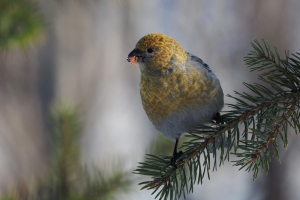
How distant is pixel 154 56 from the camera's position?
1.81 metres

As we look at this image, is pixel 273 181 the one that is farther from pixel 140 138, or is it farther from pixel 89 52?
pixel 89 52

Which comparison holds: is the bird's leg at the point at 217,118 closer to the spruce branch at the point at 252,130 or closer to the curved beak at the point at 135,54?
the spruce branch at the point at 252,130

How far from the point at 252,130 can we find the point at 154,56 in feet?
2.36

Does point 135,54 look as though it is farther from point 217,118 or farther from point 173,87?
point 217,118

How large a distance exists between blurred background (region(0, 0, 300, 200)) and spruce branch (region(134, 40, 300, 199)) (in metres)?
2.64

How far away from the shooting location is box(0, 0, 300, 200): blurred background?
486 cm

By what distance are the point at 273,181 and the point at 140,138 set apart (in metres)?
2.15

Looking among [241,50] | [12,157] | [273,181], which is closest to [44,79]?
[12,157]

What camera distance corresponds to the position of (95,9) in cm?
632

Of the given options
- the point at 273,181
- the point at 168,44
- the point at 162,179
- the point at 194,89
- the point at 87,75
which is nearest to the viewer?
the point at 162,179

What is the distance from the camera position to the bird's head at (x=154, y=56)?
1792mm

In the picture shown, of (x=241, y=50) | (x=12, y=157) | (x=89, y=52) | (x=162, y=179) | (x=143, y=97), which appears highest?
(x=241, y=50)

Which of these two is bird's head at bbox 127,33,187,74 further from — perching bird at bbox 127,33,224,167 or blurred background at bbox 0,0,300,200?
blurred background at bbox 0,0,300,200

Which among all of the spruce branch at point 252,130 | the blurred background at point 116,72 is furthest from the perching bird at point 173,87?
the blurred background at point 116,72
